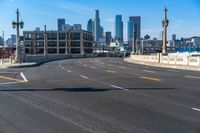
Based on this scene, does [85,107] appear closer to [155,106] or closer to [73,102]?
[73,102]

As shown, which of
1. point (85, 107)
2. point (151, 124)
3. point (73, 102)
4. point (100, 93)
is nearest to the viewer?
point (151, 124)

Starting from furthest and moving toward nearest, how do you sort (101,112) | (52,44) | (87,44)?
(87,44) < (52,44) < (101,112)

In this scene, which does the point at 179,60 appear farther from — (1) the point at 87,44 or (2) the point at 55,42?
(1) the point at 87,44

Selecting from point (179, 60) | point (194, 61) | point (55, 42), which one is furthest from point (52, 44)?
point (194, 61)

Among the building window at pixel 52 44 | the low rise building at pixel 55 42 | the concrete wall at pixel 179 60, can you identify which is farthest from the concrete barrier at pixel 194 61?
the building window at pixel 52 44

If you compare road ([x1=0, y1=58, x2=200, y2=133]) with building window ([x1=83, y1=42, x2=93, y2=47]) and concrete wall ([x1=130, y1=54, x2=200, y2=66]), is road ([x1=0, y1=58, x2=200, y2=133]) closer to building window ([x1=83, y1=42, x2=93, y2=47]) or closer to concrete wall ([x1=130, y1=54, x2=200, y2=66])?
concrete wall ([x1=130, y1=54, x2=200, y2=66])

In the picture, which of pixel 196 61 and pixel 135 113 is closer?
pixel 135 113

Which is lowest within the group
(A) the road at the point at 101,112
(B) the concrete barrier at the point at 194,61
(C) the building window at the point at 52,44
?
(A) the road at the point at 101,112

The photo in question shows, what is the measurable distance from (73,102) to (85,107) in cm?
107

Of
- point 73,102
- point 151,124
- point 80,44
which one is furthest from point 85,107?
point 80,44

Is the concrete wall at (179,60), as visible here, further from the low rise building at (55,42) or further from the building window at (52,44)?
the building window at (52,44)

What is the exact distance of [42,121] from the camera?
25.0 feet

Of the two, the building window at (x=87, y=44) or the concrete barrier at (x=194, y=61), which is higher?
the building window at (x=87, y=44)

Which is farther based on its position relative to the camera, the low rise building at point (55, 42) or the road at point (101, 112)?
the low rise building at point (55, 42)
